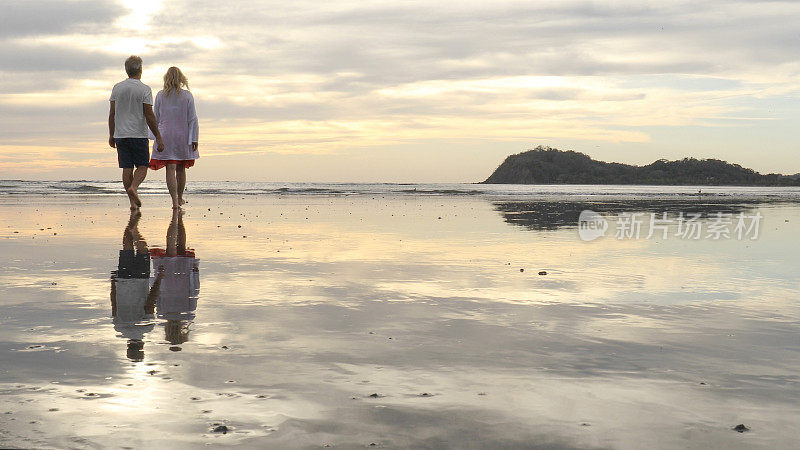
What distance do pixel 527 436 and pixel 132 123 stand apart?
11890mm

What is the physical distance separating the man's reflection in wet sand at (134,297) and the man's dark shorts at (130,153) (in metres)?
5.50

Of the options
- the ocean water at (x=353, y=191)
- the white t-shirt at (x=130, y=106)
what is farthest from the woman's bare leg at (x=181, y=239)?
the ocean water at (x=353, y=191)

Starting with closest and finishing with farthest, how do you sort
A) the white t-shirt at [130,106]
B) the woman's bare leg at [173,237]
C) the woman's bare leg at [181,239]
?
1. the woman's bare leg at [173,237]
2. the woman's bare leg at [181,239]
3. the white t-shirt at [130,106]

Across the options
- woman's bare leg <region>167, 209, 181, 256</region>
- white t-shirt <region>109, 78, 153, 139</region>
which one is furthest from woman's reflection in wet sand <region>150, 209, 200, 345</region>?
white t-shirt <region>109, 78, 153, 139</region>

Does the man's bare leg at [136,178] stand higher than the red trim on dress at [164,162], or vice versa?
the red trim on dress at [164,162]

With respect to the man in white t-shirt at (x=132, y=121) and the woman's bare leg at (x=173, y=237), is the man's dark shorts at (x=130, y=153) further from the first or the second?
the woman's bare leg at (x=173, y=237)

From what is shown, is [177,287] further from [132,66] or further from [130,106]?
[132,66]

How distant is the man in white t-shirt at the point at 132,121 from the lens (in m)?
12.9

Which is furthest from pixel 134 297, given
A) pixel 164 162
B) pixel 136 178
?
pixel 164 162

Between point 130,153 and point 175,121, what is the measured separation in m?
1.23

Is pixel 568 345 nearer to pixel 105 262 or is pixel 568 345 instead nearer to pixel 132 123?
pixel 105 262

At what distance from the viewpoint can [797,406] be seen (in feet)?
9.17

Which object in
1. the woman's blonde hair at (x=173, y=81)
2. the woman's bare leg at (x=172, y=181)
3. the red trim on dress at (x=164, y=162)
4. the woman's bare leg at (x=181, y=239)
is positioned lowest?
the woman's bare leg at (x=181, y=239)

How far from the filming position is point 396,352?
139 inches
